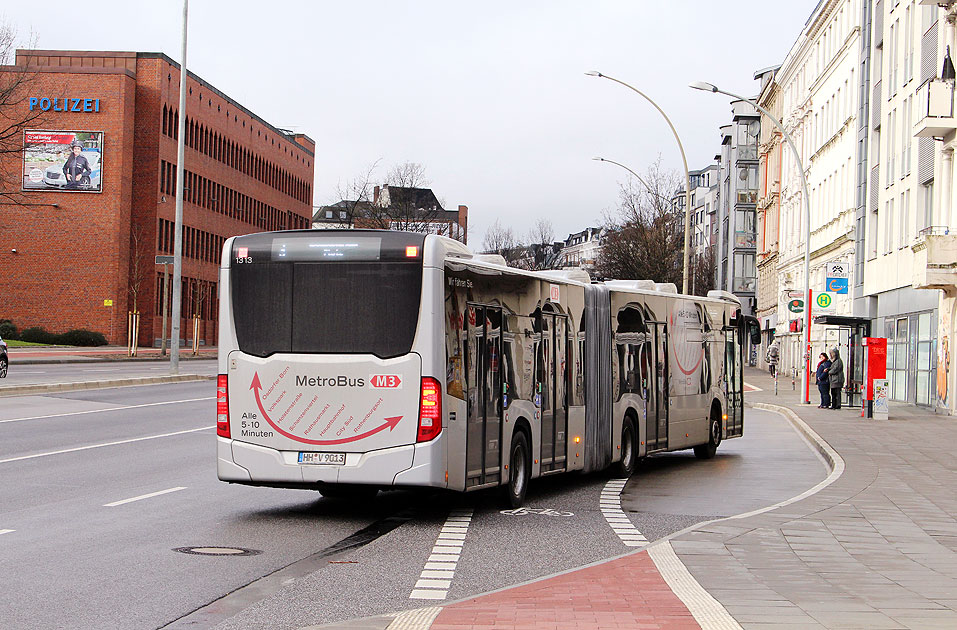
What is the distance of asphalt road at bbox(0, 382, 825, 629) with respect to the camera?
8438 mm

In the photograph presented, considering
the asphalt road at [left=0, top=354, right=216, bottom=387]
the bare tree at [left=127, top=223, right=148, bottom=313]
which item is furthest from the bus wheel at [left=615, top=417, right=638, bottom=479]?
the bare tree at [left=127, top=223, right=148, bottom=313]

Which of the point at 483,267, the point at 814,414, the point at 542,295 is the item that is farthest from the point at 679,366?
the point at 814,414

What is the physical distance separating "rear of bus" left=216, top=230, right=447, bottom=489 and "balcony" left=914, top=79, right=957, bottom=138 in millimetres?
26403

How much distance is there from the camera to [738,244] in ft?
349

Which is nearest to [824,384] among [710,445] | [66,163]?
Result: [710,445]

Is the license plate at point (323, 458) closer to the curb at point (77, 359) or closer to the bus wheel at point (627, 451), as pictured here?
the bus wheel at point (627, 451)

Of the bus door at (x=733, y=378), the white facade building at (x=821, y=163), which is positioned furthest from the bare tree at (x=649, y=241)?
the bus door at (x=733, y=378)

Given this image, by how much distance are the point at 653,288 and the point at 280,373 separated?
868 cm

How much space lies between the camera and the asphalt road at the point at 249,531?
27.7ft

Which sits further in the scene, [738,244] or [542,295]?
[738,244]

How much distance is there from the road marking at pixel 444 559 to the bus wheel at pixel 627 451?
16.1 ft

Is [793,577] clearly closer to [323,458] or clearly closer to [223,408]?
[323,458]

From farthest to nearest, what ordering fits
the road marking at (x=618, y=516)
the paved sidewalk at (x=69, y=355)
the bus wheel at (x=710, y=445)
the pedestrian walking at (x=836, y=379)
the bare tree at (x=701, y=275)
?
the bare tree at (x=701, y=275) < the paved sidewalk at (x=69, y=355) < the pedestrian walking at (x=836, y=379) < the bus wheel at (x=710, y=445) < the road marking at (x=618, y=516)

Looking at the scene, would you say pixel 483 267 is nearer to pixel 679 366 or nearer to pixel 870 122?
pixel 679 366
